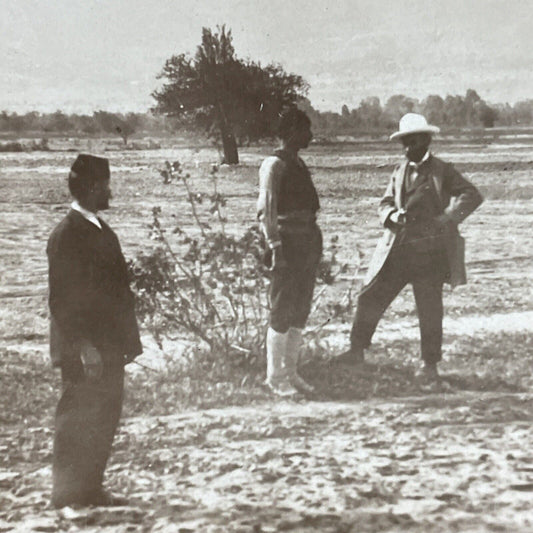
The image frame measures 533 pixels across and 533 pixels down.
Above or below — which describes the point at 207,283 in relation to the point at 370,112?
below

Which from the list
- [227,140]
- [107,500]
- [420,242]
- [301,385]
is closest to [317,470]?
[301,385]

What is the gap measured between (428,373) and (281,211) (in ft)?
3.97

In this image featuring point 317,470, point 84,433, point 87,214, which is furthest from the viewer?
point 317,470

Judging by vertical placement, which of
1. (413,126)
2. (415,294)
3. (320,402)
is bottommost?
(320,402)

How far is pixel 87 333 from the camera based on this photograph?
332cm

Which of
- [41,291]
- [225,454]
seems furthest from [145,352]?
[225,454]

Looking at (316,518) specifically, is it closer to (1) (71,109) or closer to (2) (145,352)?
(2) (145,352)

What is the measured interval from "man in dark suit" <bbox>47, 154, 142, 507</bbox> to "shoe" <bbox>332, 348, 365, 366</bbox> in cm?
135

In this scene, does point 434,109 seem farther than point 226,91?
No

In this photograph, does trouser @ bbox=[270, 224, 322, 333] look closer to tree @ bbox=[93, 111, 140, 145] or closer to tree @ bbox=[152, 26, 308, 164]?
tree @ bbox=[152, 26, 308, 164]

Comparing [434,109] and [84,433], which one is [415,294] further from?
[84,433]

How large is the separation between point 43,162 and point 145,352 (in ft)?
3.85

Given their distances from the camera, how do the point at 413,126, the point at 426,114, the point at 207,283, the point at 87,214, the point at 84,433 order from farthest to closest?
1. the point at 207,283
2. the point at 426,114
3. the point at 413,126
4. the point at 84,433
5. the point at 87,214

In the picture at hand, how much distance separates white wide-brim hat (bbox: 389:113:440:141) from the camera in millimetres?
4227
